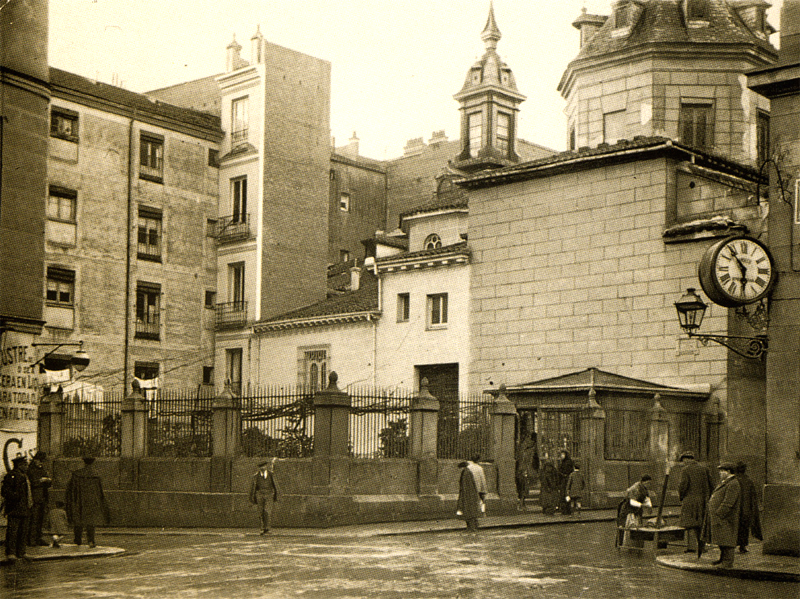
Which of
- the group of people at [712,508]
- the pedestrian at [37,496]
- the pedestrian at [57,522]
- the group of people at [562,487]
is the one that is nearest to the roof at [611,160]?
the group of people at [562,487]

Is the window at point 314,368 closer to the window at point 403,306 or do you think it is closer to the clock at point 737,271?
the window at point 403,306

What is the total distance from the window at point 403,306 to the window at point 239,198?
8.69 metres

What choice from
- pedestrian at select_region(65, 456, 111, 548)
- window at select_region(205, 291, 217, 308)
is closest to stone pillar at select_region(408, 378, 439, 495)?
pedestrian at select_region(65, 456, 111, 548)

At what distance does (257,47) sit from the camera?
45.8 metres

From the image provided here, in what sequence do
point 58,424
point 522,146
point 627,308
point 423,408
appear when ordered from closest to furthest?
point 423,408, point 58,424, point 627,308, point 522,146

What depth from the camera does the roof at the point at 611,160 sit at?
A: 1302 inches

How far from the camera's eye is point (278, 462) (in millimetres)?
24328

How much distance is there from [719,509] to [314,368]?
1147 inches

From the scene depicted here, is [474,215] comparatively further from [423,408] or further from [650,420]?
[423,408]

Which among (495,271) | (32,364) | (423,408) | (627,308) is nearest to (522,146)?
(495,271)

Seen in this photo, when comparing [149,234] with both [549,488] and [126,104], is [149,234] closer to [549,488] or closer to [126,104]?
[126,104]

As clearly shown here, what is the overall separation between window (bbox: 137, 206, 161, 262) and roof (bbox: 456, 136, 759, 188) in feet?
43.3

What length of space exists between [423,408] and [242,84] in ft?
81.7

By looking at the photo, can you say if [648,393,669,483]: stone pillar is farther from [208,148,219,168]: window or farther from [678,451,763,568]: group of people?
[208,148,219,168]: window
